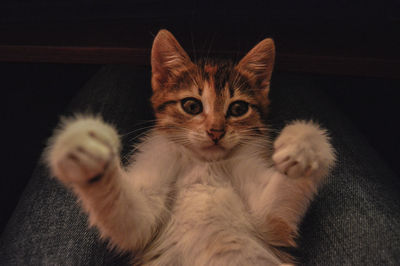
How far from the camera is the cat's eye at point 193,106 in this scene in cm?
86

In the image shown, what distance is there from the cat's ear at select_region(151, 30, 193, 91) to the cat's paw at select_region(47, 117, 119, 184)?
403 mm

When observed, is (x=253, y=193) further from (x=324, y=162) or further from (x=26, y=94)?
(x=26, y=94)

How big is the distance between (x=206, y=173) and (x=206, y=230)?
0.16m

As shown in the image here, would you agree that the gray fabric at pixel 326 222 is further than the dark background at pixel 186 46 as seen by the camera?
No

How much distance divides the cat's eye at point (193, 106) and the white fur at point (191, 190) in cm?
11

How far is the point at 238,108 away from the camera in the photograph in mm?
891

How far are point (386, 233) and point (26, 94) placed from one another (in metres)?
1.47

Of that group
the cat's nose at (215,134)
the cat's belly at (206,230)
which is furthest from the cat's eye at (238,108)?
the cat's belly at (206,230)

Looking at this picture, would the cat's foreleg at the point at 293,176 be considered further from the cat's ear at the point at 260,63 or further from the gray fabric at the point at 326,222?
the cat's ear at the point at 260,63

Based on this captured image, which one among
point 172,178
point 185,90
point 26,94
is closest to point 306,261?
point 172,178

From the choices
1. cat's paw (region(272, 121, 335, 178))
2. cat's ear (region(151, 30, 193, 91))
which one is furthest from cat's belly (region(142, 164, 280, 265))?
cat's ear (region(151, 30, 193, 91))

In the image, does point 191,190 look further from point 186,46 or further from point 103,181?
point 186,46

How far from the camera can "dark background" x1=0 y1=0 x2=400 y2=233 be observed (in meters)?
0.91

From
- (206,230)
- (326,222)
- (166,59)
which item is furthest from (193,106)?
(326,222)
